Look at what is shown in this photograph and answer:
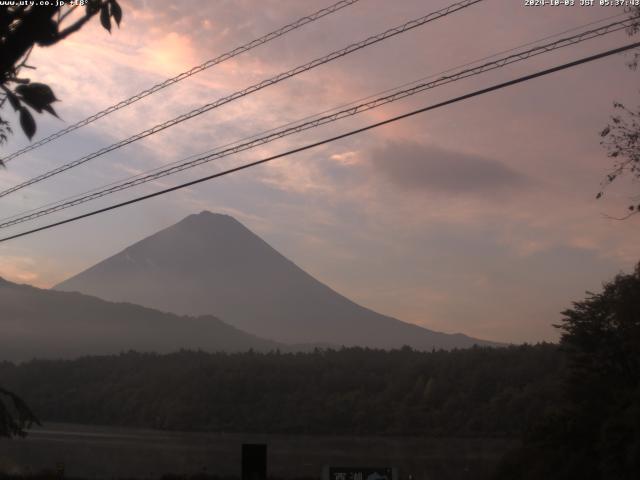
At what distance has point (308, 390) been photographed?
152 m

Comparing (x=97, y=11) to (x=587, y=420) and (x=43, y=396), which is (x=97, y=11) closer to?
(x=587, y=420)

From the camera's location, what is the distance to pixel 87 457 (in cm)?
6956

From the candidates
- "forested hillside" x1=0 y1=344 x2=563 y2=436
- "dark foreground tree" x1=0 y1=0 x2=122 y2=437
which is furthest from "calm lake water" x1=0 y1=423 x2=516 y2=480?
"dark foreground tree" x1=0 y1=0 x2=122 y2=437

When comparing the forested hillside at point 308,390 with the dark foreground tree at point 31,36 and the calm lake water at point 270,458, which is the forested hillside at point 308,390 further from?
the dark foreground tree at point 31,36

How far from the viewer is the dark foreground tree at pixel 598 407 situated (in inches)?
1072

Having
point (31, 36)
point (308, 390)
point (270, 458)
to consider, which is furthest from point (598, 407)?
point (308, 390)

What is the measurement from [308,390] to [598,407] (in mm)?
123695

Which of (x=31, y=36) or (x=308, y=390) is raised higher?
(x=308, y=390)

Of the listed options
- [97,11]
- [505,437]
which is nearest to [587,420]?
[97,11]

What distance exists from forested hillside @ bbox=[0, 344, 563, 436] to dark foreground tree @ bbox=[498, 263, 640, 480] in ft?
254

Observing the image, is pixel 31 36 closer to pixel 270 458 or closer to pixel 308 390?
pixel 270 458

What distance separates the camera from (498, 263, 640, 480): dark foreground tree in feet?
89.3

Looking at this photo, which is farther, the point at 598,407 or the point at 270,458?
the point at 270,458

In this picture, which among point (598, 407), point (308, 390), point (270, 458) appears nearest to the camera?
point (598, 407)
